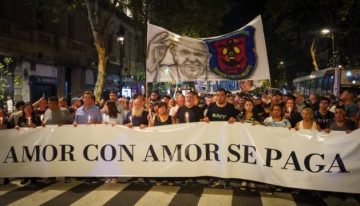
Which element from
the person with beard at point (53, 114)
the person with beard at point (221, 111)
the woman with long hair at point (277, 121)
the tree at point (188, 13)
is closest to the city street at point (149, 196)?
the person with beard at point (221, 111)

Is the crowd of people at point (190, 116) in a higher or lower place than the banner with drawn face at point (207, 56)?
lower

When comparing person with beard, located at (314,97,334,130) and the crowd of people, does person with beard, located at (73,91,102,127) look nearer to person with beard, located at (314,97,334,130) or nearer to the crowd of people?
the crowd of people

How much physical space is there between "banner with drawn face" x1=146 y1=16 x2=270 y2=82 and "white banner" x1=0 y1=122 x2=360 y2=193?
6.39 ft

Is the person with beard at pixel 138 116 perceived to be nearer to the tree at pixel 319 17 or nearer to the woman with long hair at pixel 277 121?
the woman with long hair at pixel 277 121

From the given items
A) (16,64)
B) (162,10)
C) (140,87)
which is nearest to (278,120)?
(16,64)

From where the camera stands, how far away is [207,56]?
9719 millimetres

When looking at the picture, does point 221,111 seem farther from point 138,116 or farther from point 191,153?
point 138,116

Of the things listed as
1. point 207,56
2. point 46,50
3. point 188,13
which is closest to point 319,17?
point 188,13

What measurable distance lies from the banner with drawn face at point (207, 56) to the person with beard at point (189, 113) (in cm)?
87

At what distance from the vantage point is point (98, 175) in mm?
8195

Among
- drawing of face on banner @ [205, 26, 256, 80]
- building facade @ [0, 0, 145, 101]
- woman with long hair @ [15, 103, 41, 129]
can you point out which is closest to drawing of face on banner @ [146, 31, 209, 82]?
drawing of face on banner @ [205, 26, 256, 80]

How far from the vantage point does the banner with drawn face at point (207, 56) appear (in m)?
9.27

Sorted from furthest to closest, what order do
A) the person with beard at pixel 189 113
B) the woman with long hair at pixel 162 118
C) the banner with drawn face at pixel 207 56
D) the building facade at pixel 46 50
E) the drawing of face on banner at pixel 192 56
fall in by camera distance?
the building facade at pixel 46 50 < the drawing of face on banner at pixel 192 56 < the banner with drawn face at pixel 207 56 < the person with beard at pixel 189 113 < the woman with long hair at pixel 162 118

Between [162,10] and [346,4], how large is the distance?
9.76 metres
